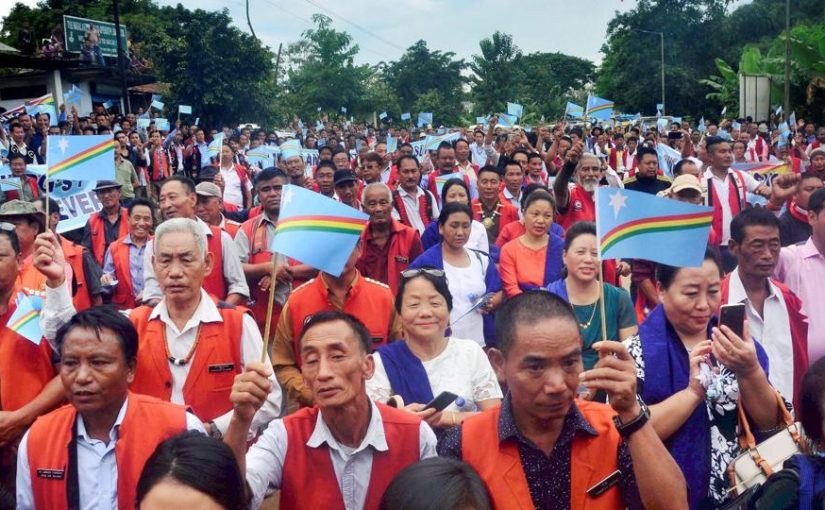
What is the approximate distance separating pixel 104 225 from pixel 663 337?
5072 millimetres

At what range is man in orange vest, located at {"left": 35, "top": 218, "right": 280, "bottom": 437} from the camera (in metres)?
3.41

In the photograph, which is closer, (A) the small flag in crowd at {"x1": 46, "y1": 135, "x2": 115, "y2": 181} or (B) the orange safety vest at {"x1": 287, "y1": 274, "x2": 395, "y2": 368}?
(B) the orange safety vest at {"x1": 287, "y1": 274, "x2": 395, "y2": 368}

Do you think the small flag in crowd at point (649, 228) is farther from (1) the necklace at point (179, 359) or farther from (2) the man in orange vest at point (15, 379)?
(2) the man in orange vest at point (15, 379)

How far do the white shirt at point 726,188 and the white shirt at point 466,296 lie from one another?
2815 mm

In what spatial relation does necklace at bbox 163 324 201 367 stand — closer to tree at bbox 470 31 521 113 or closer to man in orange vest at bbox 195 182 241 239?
man in orange vest at bbox 195 182 241 239

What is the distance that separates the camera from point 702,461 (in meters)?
2.77

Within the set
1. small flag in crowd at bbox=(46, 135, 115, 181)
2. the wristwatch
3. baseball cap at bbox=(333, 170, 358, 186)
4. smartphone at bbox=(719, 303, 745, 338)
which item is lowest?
the wristwatch

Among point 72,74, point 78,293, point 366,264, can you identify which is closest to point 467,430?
point 78,293

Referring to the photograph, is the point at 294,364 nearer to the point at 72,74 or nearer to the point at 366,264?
the point at 366,264

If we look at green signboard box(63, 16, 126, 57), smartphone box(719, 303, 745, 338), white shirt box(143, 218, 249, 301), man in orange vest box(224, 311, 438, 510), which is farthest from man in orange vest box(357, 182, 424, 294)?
green signboard box(63, 16, 126, 57)

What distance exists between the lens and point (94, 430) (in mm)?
2764

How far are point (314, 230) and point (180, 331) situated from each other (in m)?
0.93

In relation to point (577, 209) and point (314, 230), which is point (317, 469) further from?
point (577, 209)

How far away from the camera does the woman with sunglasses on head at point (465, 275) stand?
4996 millimetres
